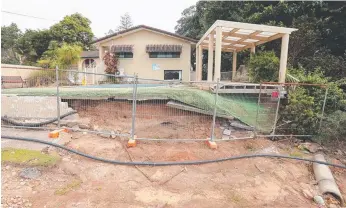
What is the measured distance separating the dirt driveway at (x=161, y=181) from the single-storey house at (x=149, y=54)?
11.1m

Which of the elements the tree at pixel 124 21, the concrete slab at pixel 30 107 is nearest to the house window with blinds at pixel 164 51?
the concrete slab at pixel 30 107

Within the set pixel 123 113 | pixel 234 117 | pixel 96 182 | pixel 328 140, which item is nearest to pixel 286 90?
pixel 328 140

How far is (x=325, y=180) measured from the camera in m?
4.56

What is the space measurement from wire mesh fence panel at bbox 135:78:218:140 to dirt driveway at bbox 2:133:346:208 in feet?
1.93

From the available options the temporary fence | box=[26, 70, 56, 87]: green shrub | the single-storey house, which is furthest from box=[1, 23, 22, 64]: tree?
the temporary fence

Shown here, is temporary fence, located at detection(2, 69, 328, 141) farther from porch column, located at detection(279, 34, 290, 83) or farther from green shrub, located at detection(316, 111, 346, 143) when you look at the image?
porch column, located at detection(279, 34, 290, 83)

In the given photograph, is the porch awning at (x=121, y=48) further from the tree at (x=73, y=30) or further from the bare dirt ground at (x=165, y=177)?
the tree at (x=73, y=30)

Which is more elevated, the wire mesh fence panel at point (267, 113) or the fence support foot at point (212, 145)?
the wire mesh fence panel at point (267, 113)

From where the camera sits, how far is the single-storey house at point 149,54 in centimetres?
1582

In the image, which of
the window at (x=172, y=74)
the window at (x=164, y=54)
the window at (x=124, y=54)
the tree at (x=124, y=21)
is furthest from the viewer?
the tree at (x=124, y=21)

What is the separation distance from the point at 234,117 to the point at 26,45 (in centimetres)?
2944

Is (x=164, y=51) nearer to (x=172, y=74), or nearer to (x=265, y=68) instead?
(x=172, y=74)

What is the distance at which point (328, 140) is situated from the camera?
6199 millimetres

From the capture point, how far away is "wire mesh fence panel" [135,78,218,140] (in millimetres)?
6152
